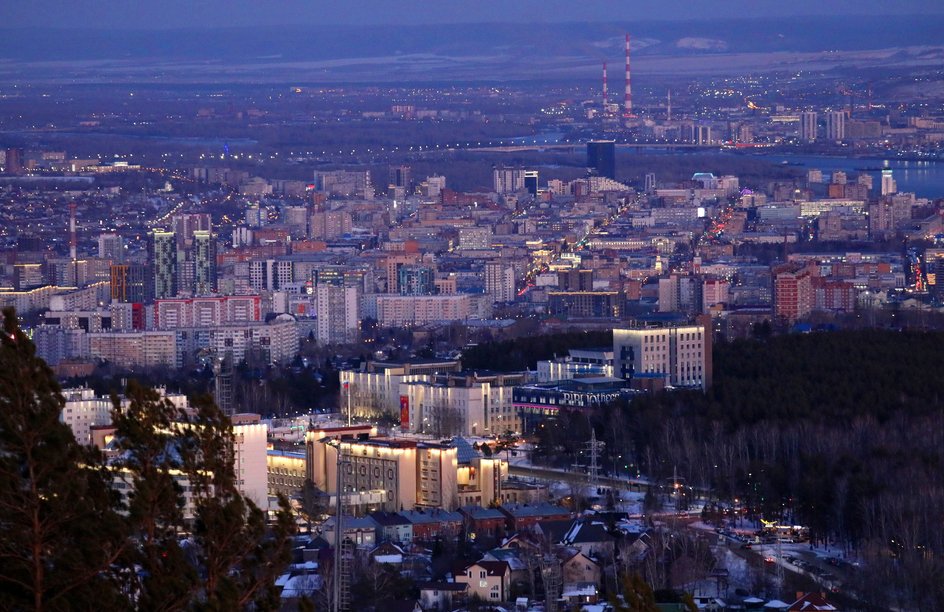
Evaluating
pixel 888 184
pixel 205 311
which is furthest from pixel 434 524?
pixel 888 184

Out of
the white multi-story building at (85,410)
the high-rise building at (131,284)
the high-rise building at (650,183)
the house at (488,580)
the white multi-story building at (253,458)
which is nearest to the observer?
the house at (488,580)

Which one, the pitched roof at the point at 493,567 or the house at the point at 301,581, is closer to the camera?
the house at the point at 301,581

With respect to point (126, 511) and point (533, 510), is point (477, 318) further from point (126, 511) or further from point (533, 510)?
point (126, 511)

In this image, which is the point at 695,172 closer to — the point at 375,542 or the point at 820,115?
the point at 820,115

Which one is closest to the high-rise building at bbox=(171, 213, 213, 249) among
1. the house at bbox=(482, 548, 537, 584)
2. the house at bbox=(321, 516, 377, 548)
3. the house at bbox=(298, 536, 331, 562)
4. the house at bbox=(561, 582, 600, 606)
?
the house at bbox=(321, 516, 377, 548)

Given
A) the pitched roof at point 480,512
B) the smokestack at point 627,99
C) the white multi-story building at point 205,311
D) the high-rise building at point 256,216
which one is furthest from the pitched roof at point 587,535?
the smokestack at point 627,99

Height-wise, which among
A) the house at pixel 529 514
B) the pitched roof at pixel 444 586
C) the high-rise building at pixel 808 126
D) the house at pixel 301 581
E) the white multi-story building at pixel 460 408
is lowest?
the white multi-story building at pixel 460 408

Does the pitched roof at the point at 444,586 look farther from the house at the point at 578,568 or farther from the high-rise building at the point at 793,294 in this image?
the high-rise building at the point at 793,294
